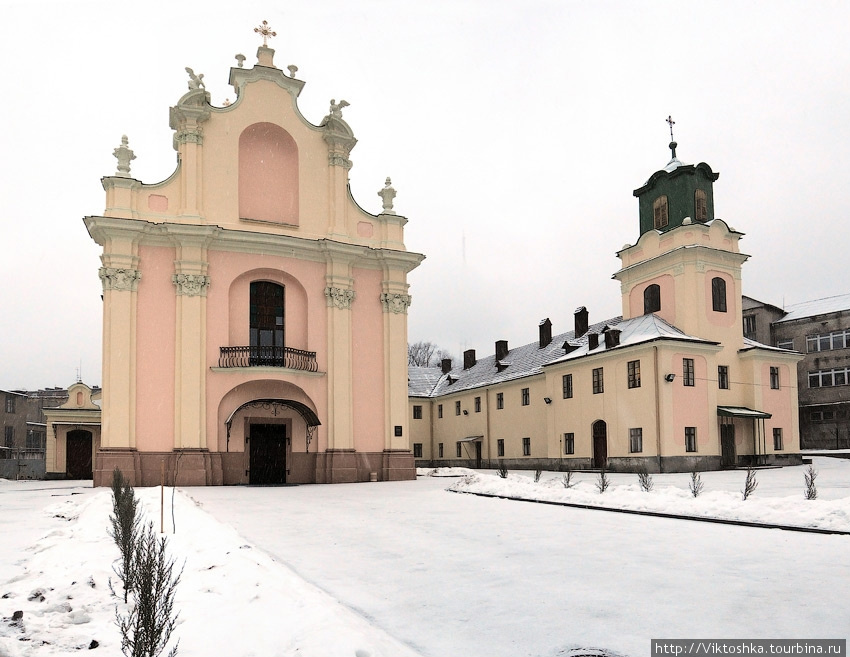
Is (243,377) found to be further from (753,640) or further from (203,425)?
(753,640)

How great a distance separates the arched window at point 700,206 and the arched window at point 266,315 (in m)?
22.3

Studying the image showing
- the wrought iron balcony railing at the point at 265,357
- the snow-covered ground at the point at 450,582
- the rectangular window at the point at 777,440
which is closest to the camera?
the snow-covered ground at the point at 450,582

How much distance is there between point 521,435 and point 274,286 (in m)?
21.5

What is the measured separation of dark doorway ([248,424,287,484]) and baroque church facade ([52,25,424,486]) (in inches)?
2.8

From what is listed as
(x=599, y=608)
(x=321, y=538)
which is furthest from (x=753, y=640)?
(x=321, y=538)

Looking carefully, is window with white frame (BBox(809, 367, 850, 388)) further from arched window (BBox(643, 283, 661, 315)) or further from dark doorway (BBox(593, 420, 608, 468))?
dark doorway (BBox(593, 420, 608, 468))

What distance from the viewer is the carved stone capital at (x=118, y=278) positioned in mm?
23906

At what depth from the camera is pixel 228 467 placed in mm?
24812

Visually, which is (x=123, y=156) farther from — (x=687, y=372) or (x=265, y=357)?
(x=687, y=372)

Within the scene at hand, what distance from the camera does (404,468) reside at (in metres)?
27.1

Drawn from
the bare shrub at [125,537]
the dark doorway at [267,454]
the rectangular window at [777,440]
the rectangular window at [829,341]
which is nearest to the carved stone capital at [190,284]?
the dark doorway at [267,454]

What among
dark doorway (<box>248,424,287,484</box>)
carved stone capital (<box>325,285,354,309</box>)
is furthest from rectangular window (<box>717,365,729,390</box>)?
dark doorway (<box>248,424,287,484</box>)

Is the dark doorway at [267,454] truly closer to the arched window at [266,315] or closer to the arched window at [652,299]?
the arched window at [266,315]

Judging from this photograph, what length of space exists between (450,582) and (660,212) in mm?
34442
